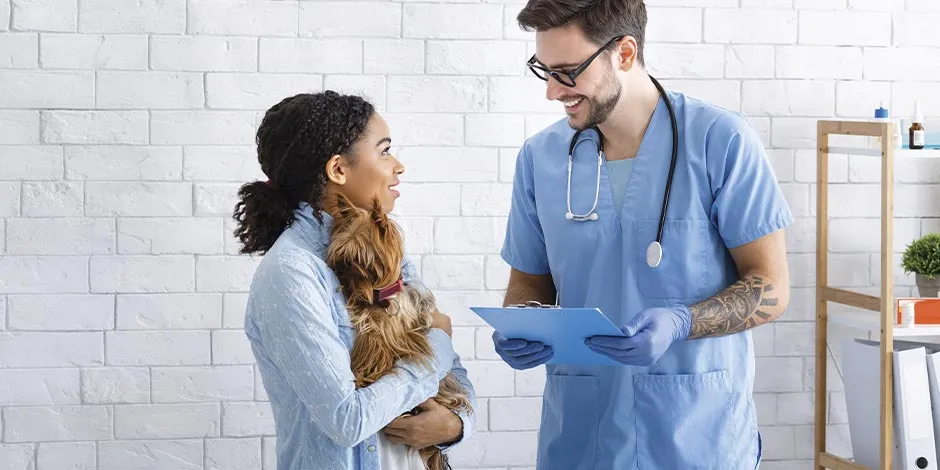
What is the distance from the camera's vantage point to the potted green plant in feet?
9.63

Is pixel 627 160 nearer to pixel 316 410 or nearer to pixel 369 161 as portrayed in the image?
pixel 369 161

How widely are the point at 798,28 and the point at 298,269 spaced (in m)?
1.96

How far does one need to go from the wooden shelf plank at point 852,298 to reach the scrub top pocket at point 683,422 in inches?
45.1

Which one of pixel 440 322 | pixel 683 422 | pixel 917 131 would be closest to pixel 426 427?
pixel 440 322

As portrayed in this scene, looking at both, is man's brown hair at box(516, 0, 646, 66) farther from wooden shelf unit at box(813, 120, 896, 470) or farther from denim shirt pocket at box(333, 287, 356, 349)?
wooden shelf unit at box(813, 120, 896, 470)

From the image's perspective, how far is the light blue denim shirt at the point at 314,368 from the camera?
5.42ft

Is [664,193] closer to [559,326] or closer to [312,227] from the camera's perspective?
[559,326]

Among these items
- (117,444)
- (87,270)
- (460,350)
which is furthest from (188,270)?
(460,350)

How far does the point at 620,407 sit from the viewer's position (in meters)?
1.97

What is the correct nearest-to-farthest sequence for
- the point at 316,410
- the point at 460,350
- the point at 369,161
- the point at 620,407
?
the point at 316,410 → the point at 369,161 → the point at 620,407 → the point at 460,350

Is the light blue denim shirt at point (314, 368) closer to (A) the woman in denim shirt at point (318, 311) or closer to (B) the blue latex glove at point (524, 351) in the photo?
(A) the woman in denim shirt at point (318, 311)

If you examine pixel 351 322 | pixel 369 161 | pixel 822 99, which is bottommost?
pixel 351 322

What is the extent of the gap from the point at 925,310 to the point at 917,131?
490mm

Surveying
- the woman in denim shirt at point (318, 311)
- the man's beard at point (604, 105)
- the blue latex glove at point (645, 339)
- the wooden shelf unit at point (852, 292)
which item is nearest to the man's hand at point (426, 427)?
the woman in denim shirt at point (318, 311)
